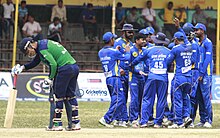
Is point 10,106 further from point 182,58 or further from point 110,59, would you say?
point 182,58

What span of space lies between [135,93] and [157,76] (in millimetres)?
948

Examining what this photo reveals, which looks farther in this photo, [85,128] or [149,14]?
[149,14]

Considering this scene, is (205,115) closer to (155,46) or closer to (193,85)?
Result: (193,85)

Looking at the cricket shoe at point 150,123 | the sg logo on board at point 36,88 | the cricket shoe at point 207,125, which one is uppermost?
the cricket shoe at point 150,123

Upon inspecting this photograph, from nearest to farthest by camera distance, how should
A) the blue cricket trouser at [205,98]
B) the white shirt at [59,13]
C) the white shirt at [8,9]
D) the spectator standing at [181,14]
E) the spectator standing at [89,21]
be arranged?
the blue cricket trouser at [205,98]
the white shirt at [8,9]
the white shirt at [59,13]
the spectator standing at [89,21]
the spectator standing at [181,14]

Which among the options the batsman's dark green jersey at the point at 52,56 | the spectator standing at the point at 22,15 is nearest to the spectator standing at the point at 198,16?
the spectator standing at the point at 22,15

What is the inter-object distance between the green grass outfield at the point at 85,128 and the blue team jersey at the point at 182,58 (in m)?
1.56

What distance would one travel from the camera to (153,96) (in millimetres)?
19469

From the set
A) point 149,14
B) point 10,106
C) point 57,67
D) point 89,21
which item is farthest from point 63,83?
point 149,14

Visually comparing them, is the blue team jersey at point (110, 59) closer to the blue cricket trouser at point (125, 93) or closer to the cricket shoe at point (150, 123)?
the blue cricket trouser at point (125, 93)

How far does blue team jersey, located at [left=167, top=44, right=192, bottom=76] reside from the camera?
63.2ft

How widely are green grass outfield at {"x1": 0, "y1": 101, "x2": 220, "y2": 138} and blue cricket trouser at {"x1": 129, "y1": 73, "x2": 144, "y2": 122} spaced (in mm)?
926

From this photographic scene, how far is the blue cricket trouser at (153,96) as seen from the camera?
1938 cm

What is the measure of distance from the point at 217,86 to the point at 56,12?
25.4 ft
